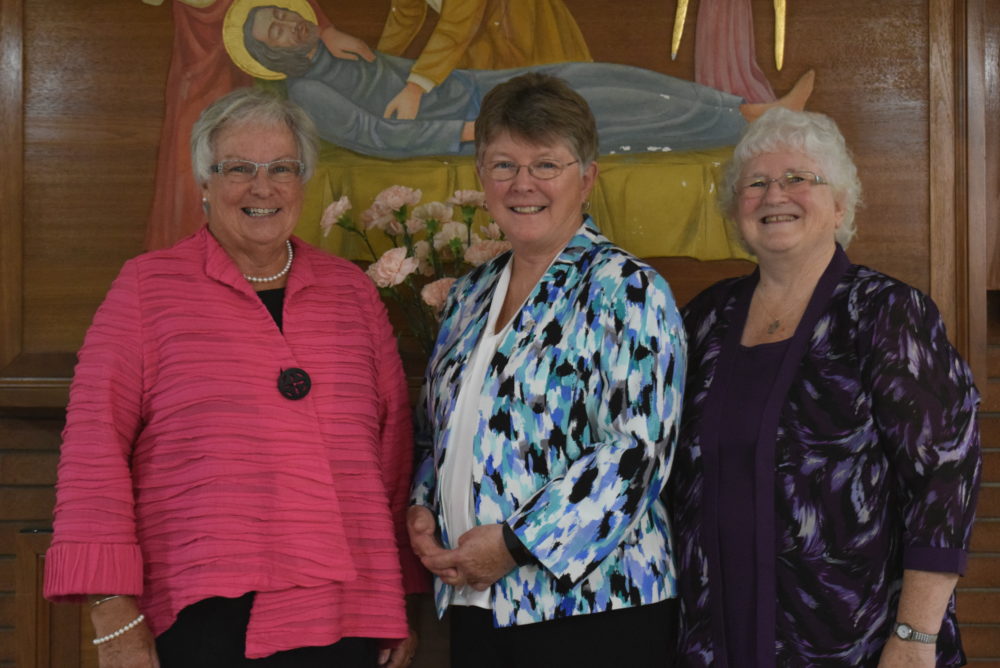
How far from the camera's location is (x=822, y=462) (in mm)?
1798

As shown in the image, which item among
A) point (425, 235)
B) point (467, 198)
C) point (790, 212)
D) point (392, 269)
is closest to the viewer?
point (790, 212)

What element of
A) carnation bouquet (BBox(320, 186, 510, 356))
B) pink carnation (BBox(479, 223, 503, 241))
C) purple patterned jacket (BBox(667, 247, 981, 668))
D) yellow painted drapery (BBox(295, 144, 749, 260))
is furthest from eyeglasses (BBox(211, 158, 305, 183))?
purple patterned jacket (BBox(667, 247, 981, 668))

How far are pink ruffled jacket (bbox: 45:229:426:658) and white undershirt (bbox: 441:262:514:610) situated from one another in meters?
0.15

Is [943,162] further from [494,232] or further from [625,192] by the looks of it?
[494,232]

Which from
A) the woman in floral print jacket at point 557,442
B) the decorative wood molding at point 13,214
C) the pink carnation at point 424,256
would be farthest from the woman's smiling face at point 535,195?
the decorative wood molding at point 13,214

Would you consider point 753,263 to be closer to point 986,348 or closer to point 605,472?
point 986,348

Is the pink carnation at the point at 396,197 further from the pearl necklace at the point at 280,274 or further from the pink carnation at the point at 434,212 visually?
the pearl necklace at the point at 280,274

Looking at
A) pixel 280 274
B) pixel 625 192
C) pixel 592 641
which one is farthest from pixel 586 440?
pixel 625 192

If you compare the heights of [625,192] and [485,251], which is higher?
[625,192]

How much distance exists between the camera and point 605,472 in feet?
5.85

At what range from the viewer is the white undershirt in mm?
1934

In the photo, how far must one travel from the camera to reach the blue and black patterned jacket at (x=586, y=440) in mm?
1786

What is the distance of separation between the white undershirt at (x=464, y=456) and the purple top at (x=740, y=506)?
48 cm

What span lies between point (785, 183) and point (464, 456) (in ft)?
2.87
